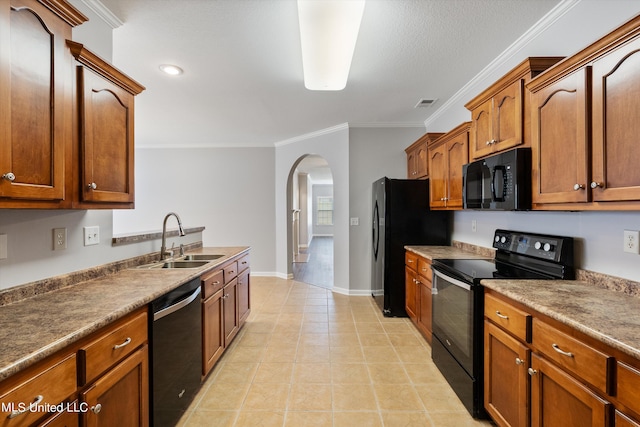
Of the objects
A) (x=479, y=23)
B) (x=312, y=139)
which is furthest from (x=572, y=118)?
(x=312, y=139)

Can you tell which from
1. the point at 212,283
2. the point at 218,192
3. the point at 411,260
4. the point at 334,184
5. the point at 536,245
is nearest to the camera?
the point at 536,245

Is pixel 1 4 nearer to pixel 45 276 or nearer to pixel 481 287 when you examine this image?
pixel 45 276

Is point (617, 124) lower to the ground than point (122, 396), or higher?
higher

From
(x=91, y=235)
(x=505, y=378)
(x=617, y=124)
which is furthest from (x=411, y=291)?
(x=91, y=235)

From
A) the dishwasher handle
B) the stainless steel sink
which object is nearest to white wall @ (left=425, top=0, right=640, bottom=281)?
the dishwasher handle

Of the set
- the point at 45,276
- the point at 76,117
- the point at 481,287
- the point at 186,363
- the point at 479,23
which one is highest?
the point at 479,23

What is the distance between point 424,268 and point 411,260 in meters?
0.40

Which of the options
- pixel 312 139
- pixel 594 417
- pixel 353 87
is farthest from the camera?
pixel 312 139

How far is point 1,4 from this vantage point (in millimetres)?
1071

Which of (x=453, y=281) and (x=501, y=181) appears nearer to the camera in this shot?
(x=501, y=181)

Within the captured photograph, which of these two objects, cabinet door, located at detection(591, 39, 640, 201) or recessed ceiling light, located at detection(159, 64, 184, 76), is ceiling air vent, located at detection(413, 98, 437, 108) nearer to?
cabinet door, located at detection(591, 39, 640, 201)

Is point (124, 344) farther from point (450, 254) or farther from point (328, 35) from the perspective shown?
point (450, 254)

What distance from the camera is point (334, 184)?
465 centimetres

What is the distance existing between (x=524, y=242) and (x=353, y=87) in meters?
2.14
